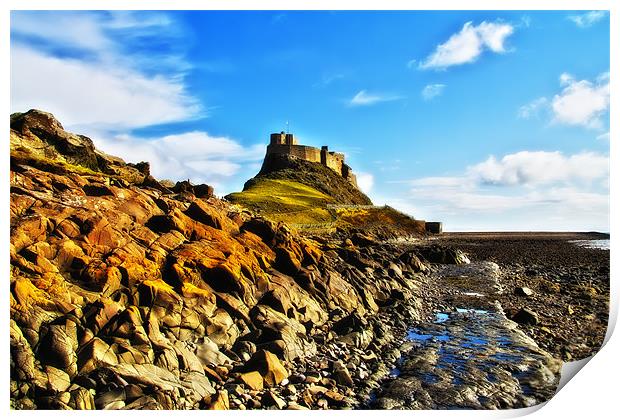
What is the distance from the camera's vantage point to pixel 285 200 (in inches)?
4021

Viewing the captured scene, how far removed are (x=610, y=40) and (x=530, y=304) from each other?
18028mm

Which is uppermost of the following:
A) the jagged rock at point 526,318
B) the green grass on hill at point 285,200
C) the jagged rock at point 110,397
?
the green grass on hill at point 285,200

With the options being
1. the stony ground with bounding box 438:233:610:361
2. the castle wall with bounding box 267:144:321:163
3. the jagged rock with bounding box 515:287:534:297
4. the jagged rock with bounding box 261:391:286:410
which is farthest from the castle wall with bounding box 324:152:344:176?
the jagged rock with bounding box 261:391:286:410

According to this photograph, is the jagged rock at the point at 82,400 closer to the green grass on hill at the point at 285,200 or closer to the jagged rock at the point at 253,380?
the jagged rock at the point at 253,380

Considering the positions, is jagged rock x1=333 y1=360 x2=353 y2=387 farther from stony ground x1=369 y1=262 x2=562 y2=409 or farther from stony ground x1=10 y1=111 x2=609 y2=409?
stony ground x1=369 y1=262 x2=562 y2=409

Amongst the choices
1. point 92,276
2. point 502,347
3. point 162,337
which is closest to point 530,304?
point 502,347

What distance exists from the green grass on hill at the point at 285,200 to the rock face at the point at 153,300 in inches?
1936

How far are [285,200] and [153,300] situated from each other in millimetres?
86093

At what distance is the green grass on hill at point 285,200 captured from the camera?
8412 cm

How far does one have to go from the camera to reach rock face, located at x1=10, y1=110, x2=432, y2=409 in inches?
501

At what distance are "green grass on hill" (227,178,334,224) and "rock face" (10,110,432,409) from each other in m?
49.2

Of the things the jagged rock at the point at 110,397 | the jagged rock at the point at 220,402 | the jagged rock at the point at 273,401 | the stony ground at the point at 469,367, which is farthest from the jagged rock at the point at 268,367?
the jagged rock at the point at 110,397

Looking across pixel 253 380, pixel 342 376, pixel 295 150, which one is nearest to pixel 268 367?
pixel 253 380
